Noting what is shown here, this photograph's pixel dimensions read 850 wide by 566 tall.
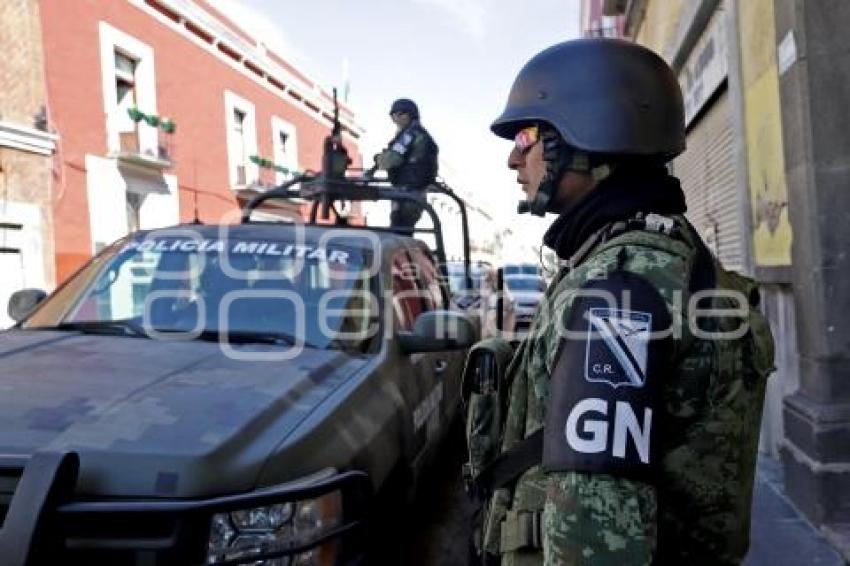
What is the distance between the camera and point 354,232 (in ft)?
13.1

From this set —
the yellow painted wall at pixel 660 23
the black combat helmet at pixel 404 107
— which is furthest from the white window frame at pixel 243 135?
the black combat helmet at pixel 404 107

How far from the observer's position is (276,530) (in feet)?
6.37

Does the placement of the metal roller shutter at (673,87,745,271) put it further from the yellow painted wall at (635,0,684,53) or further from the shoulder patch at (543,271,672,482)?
the shoulder patch at (543,271,672,482)

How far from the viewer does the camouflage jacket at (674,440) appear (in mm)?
1226

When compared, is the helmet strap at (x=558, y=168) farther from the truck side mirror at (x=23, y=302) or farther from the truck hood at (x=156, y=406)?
the truck side mirror at (x=23, y=302)

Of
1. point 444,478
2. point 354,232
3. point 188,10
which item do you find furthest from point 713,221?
point 188,10

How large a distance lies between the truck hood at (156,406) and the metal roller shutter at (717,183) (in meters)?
3.87

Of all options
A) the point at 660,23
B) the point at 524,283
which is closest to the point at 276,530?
the point at 660,23

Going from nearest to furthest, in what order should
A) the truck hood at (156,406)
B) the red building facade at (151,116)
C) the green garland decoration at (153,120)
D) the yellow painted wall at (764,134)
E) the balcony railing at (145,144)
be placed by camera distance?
the truck hood at (156,406), the yellow painted wall at (764,134), the red building facade at (151,116), the balcony railing at (145,144), the green garland decoration at (153,120)

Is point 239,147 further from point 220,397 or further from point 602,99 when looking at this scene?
point 602,99

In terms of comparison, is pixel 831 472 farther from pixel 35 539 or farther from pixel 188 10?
pixel 188 10

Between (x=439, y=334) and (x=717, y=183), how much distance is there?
4223mm

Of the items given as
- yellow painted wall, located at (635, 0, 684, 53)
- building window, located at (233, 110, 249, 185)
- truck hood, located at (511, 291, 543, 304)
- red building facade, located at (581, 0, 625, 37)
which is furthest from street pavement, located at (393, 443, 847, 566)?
building window, located at (233, 110, 249, 185)

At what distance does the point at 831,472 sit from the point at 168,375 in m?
3.02
